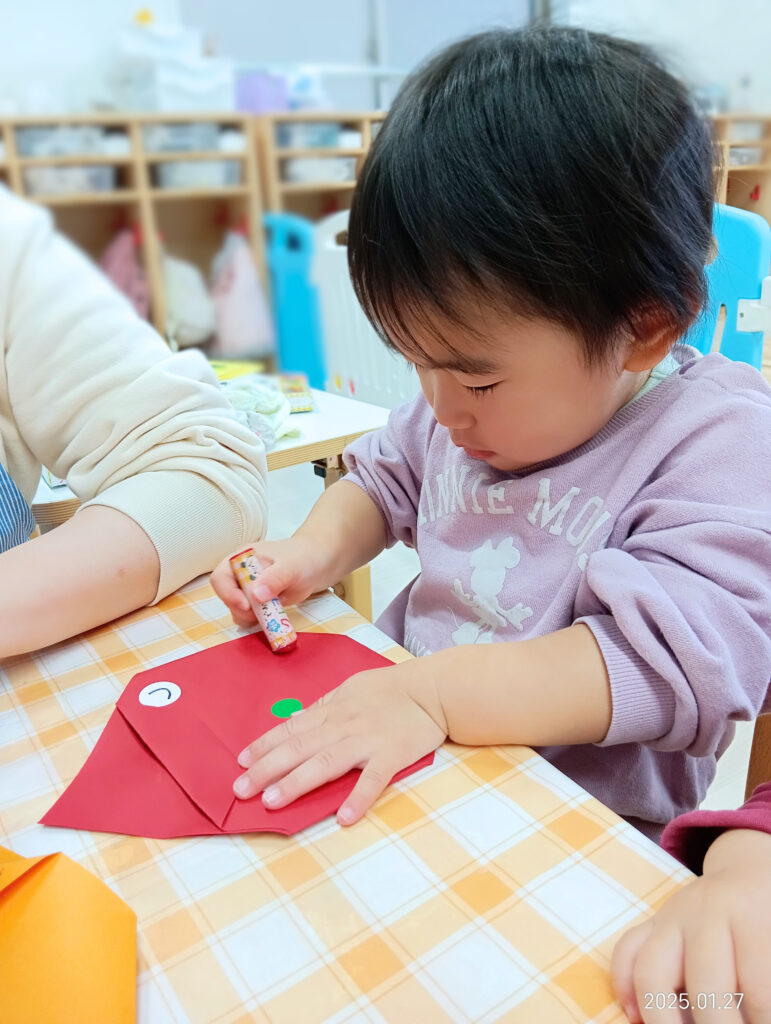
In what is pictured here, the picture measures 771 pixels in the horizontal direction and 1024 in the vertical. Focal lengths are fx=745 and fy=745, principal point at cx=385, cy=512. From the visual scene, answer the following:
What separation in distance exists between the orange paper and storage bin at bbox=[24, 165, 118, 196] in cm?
26

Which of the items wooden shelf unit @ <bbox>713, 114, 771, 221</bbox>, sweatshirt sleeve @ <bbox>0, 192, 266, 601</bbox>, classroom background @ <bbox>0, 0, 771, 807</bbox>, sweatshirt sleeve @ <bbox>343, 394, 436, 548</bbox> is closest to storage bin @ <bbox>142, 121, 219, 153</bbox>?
classroom background @ <bbox>0, 0, 771, 807</bbox>

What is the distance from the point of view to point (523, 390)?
455mm

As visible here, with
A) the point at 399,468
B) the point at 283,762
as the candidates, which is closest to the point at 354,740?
the point at 283,762

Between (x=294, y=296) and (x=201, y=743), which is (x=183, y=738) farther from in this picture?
(x=294, y=296)

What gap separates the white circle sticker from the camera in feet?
1.46

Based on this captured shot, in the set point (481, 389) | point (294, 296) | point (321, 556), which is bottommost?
point (321, 556)

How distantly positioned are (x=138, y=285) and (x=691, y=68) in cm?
17

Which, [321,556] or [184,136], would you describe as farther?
[321,556]

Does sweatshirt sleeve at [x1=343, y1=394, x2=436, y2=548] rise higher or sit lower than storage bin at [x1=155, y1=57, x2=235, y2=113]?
lower

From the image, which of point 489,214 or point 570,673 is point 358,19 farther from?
point 570,673

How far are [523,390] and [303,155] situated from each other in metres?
0.30

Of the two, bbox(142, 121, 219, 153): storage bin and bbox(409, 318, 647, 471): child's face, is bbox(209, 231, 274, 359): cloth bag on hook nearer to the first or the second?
bbox(142, 121, 219, 153): storage bin

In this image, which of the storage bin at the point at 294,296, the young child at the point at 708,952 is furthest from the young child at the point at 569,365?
the storage bin at the point at 294,296

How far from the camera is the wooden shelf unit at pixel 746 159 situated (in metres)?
0.21
